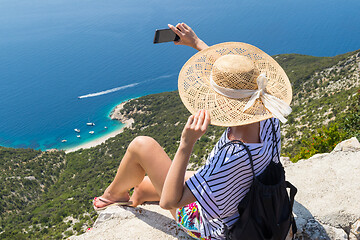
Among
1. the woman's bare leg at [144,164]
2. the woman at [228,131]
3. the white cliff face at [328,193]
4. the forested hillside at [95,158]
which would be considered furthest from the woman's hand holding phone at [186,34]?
the forested hillside at [95,158]

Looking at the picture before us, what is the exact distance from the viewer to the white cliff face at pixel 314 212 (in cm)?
243

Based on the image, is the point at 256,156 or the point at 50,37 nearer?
the point at 256,156

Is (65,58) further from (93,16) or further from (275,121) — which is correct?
(275,121)

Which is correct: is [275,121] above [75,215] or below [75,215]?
above

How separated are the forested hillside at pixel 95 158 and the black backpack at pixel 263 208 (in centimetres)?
1207

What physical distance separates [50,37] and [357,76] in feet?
265

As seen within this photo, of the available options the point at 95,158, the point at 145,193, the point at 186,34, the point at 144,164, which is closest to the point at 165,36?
the point at 186,34

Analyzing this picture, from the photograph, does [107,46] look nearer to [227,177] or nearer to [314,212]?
[314,212]

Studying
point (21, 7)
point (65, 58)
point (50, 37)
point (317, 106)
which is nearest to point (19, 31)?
point (50, 37)

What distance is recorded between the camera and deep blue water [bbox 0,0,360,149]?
2402 inches

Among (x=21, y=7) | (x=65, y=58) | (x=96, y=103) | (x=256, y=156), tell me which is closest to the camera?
(x=256, y=156)

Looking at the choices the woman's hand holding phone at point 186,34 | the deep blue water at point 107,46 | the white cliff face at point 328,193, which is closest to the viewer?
the white cliff face at point 328,193

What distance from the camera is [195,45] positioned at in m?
2.61

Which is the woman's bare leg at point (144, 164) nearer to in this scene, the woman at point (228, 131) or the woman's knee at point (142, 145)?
the woman's knee at point (142, 145)
